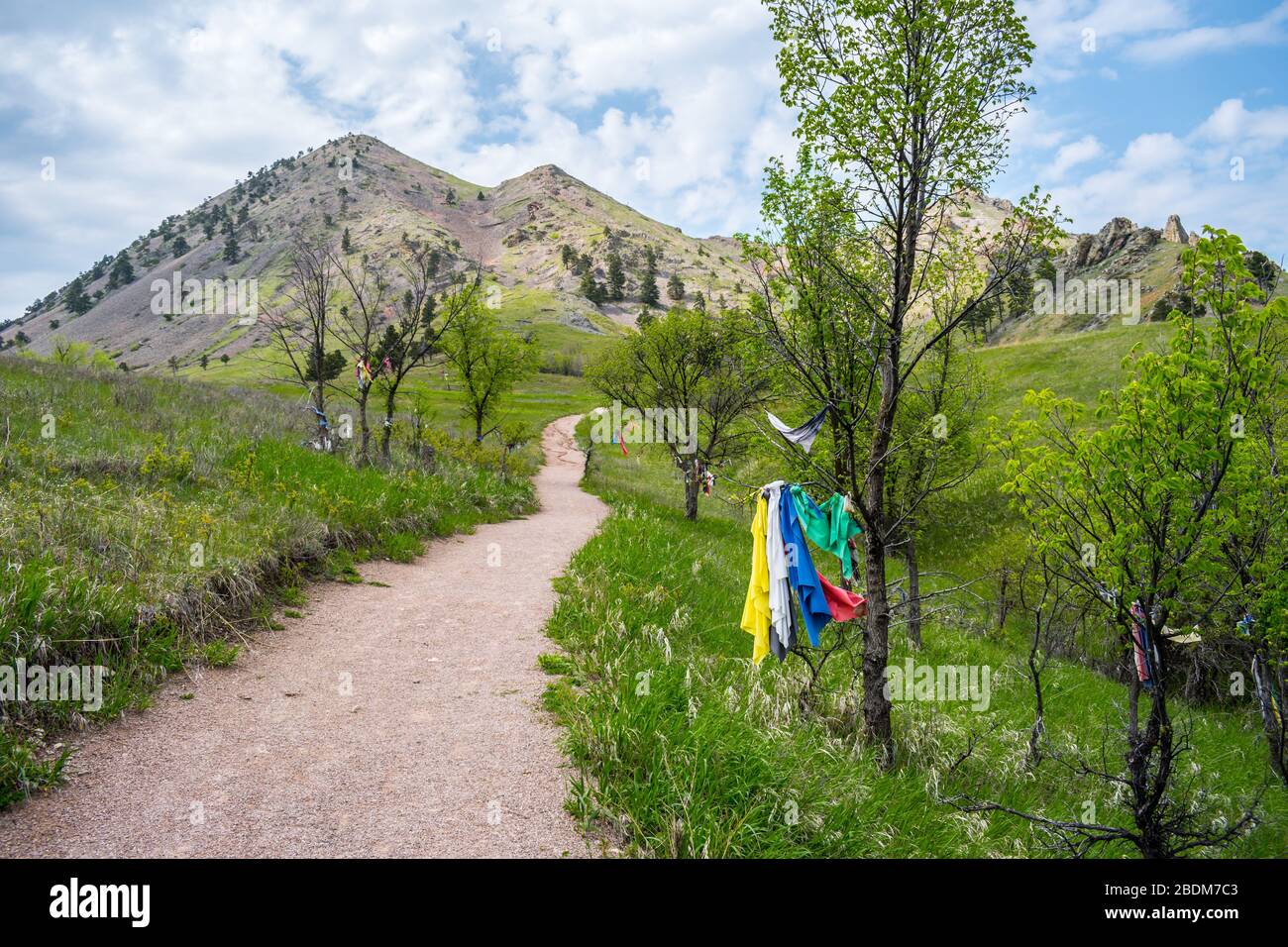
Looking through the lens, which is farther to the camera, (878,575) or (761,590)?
(761,590)

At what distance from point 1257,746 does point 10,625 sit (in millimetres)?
21497

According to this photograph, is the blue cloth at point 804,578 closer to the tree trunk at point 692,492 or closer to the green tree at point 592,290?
the tree trunk at point 692,492

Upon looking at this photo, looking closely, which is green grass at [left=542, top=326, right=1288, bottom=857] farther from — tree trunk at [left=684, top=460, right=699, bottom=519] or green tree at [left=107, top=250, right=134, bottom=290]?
green tree at [left=107, top=250, right=134, bottom=290]

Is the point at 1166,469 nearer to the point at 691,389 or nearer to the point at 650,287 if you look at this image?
the point at 691,389

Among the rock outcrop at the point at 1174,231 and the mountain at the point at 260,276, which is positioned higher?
the mountain at the point at 260,276

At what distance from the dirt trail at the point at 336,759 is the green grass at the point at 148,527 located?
16.5 inches

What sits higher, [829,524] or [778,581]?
[829,524]

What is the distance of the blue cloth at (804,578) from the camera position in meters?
6.43

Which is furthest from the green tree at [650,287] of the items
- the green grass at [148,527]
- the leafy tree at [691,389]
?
Result: the green grass at [148,527]

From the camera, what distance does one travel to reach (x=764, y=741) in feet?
18.2

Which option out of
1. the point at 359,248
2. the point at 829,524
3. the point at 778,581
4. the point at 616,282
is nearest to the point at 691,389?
the point at 829,524

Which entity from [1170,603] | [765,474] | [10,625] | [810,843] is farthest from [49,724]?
→ [765,474]

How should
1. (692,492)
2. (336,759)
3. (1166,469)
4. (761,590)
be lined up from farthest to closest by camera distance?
(692,492), (761,590), (1166,469), (336,759)

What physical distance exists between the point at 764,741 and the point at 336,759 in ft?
12.1
